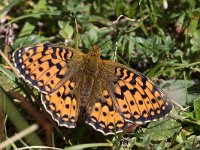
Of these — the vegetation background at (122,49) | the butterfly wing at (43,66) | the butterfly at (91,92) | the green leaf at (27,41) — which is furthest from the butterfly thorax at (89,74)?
the green leaf at (27,41)

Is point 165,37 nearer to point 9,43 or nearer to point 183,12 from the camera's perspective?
point 183,12

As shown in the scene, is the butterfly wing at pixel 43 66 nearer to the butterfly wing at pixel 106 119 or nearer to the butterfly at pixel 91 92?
the butterfly at pixel 91 92

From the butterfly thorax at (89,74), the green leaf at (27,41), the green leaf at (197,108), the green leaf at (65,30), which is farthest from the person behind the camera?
the green leaf at (65,30)

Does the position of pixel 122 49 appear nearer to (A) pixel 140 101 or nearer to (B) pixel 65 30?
(B) pixel 65 30

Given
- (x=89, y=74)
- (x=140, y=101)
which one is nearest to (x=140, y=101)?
(x=140, y=101)

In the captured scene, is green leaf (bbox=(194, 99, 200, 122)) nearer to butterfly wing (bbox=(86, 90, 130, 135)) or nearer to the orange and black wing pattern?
the orange and black wing pattern

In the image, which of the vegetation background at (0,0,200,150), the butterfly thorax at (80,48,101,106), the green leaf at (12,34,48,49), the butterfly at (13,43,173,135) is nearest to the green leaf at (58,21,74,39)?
the vegetation background at (0,0,200,150)

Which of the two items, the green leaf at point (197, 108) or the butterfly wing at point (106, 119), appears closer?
the butterfly wing at point (106, 119)

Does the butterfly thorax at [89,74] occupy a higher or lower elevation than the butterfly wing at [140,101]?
higher
